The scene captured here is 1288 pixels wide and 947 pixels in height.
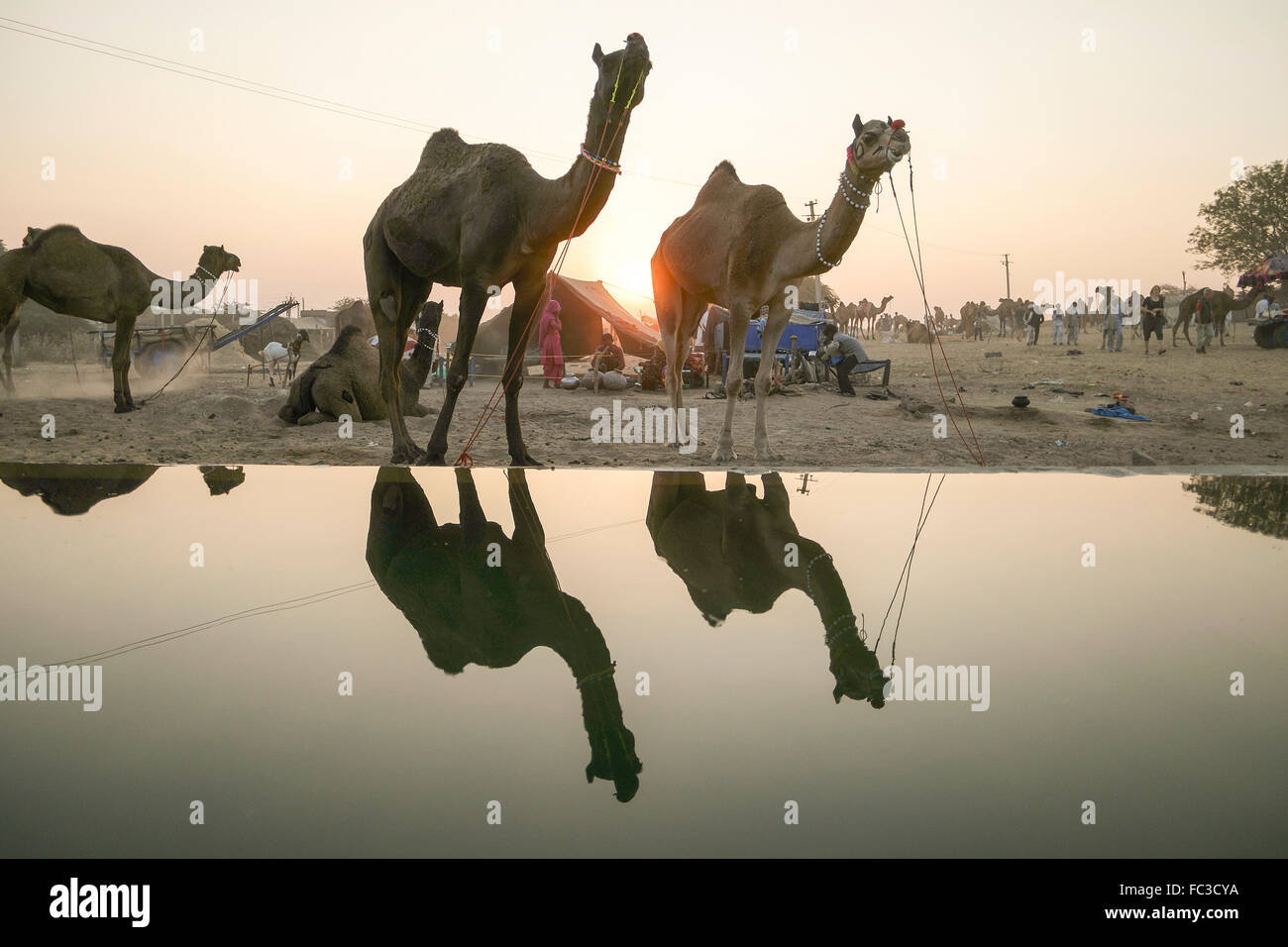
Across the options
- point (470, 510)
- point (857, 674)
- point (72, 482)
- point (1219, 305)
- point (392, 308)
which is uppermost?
point (1219, 305)

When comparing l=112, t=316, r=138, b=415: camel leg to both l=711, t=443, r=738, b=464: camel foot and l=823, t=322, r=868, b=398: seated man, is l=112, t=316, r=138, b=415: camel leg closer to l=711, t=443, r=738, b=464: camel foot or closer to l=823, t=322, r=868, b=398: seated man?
l=711, t=443, r=738, b=464: camel foot

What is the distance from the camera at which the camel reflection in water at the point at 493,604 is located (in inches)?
57.4

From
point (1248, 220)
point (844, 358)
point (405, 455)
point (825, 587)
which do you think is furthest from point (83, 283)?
point (1248, 220)

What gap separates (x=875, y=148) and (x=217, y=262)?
12.6 meters

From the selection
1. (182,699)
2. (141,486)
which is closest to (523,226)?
(141,486)

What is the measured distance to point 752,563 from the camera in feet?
8.52

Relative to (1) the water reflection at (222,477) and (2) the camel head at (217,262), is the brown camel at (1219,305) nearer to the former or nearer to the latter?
(2) the camel head at (217,262)

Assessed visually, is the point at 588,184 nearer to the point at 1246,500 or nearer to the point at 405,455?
the point at 405,455

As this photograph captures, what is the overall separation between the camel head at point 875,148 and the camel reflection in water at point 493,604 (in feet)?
16.1

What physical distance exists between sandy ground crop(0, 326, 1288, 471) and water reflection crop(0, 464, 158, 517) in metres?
3.25

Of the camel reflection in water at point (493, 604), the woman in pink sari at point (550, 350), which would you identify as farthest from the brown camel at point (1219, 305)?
the camel reflection in water at point (493, 604)
